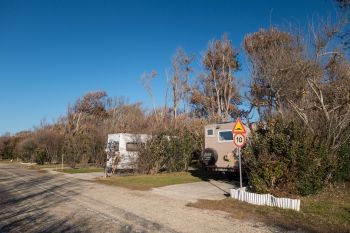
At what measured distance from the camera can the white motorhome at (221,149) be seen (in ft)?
48.3

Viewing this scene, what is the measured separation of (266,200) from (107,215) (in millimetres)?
4369

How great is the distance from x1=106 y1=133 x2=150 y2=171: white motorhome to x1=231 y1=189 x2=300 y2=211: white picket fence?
9.84 metres

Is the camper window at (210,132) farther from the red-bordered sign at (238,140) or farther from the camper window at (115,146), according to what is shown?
the camper window at (115,146)

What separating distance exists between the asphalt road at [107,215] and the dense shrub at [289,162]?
2.31 meters

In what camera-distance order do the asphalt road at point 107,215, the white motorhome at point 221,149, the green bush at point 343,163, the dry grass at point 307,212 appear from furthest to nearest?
the white motorhome at point 221,149
the green bush at point 343,163
the dry grass at point 307,212
the asphalt road at point 107,215

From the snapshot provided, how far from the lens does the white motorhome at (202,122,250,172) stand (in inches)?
580

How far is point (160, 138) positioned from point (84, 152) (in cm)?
1100

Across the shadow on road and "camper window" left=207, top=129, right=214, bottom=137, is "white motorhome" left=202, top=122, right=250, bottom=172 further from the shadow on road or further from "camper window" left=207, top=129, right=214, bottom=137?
the shadow on road

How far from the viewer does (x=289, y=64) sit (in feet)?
39.7

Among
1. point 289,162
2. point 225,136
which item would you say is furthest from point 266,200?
point 225,136

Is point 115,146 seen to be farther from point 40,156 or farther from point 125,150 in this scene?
point 40,156

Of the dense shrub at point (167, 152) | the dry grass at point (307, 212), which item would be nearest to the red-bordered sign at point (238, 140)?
the dry grass at point (307, 212)

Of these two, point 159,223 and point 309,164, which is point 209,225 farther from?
point 309,164

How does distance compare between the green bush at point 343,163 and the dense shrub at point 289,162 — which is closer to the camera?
the dense shrub at point 289,162
